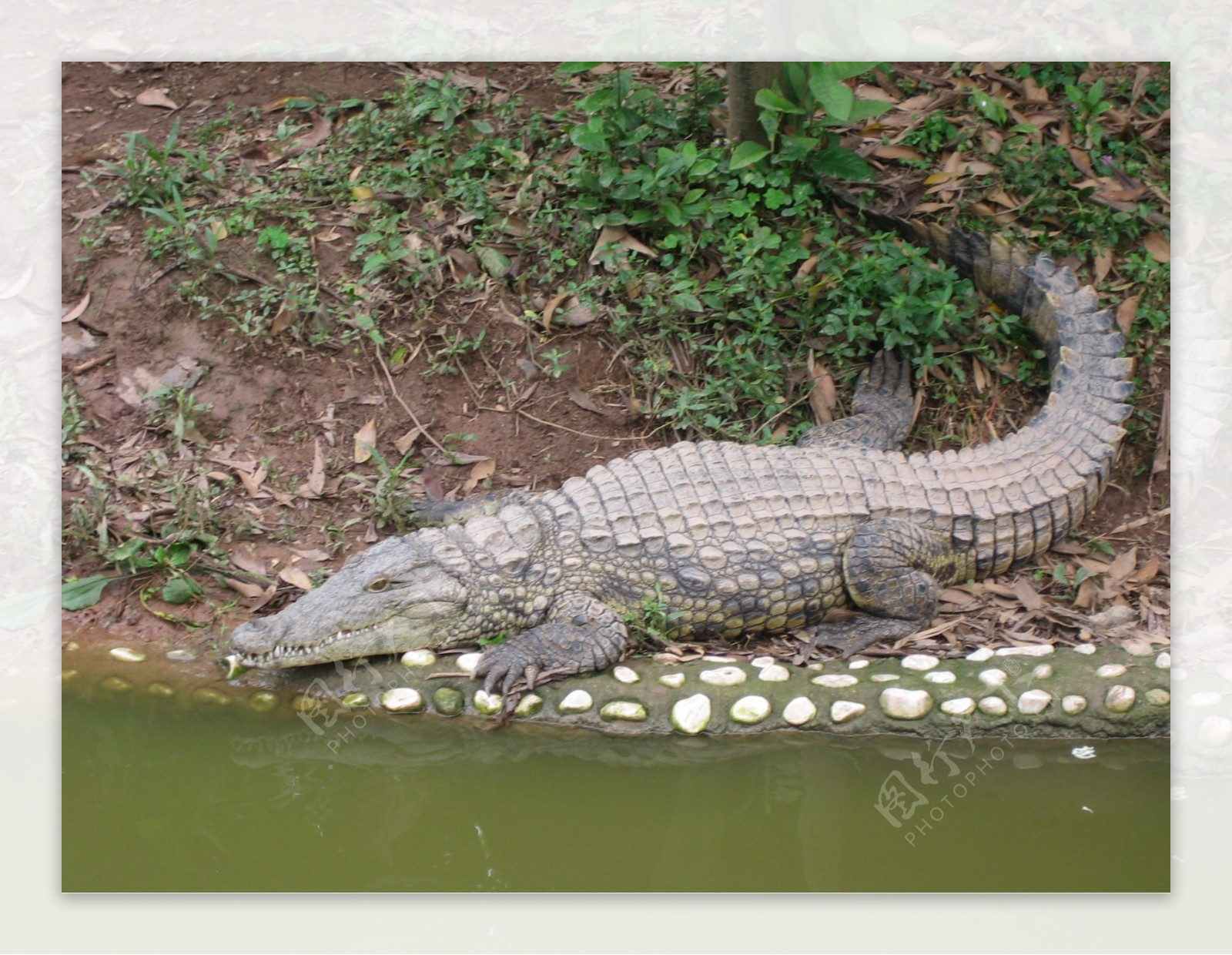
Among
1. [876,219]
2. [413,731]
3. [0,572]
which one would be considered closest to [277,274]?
[0,572]

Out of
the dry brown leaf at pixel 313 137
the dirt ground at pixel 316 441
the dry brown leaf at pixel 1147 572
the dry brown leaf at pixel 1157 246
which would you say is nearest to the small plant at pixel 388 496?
the dirt ground at pixel 316 441

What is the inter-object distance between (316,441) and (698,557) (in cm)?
156

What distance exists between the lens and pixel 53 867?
331cm

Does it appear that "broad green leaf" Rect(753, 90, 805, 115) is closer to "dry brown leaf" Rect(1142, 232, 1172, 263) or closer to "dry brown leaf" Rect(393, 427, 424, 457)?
"dry brown leaf" Rect(1142, 232, 1172, 263)

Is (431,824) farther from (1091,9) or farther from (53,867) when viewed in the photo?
(1091,9)

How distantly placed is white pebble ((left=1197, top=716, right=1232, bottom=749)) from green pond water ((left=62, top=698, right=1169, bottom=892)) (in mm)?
116

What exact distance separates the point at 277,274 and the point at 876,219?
7.99ft

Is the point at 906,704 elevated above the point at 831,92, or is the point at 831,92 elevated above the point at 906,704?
the point at 831,92

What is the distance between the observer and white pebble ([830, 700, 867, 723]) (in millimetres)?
3645

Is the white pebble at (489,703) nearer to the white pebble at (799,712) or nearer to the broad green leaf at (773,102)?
the white pebble at (799,712)

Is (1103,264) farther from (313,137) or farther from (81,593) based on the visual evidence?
(81,593)

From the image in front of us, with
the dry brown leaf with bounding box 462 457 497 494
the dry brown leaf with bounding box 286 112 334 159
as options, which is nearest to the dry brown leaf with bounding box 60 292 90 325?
the dry brown leaf with bounding box 286 112 334 159

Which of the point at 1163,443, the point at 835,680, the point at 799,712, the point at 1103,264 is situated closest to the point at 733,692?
the point at 799,712

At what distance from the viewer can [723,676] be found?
374cm
